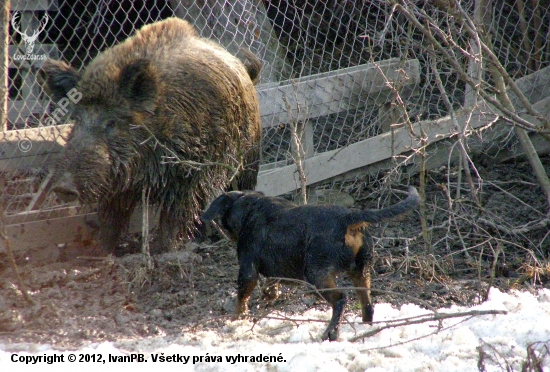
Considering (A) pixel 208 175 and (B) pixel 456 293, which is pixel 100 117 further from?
(B) pixel 456 293

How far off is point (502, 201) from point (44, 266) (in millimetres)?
3975

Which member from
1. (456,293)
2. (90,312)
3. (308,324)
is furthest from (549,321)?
(90,312)

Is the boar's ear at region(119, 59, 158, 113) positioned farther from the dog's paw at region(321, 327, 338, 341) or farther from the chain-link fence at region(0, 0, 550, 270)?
the dog's paw at region(321, 327, 338, 341)

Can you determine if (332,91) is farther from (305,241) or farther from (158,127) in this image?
(305,241)

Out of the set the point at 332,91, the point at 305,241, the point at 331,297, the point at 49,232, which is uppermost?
the point at 305,241

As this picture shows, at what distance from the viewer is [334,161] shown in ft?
22.9

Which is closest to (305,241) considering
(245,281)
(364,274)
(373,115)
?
(364,274)

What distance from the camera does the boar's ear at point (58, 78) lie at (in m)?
5.56

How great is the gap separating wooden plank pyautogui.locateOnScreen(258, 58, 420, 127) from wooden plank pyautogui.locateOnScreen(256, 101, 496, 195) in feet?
1.31

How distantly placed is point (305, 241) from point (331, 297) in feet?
1.22

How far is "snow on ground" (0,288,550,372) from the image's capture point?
3357 millimetres

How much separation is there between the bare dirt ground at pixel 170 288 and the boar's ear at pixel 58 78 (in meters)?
1.23

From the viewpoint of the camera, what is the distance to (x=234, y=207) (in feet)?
14.7

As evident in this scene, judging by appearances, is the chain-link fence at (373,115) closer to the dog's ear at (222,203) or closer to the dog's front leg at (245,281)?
the dog's ear at (222,203)
